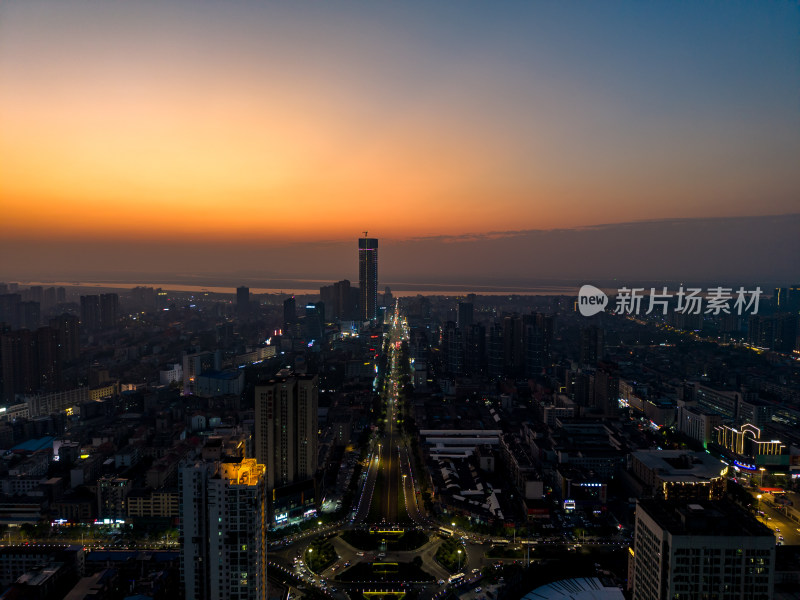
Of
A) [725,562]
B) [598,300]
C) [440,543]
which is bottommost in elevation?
[440,543]

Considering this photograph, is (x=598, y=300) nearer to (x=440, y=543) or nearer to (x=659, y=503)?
(x=440, y=543)

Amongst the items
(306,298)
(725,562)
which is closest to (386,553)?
(725,562)

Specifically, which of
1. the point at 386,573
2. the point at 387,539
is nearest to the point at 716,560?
the point at 386,573

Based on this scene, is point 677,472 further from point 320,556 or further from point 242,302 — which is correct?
point 242,302

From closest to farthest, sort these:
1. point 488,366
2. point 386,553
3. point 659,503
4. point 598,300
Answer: point 659,503 < point 386,553 < point 598,300 < point 488,366

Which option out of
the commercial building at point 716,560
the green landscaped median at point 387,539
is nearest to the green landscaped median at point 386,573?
the green landscaped median at point 387,539

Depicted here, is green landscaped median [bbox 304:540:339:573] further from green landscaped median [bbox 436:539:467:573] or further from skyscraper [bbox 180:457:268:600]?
skyscraper [bbox 180:457:268:600]

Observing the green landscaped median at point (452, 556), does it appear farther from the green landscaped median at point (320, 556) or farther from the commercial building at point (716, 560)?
the commercial building at point (716, 560)
